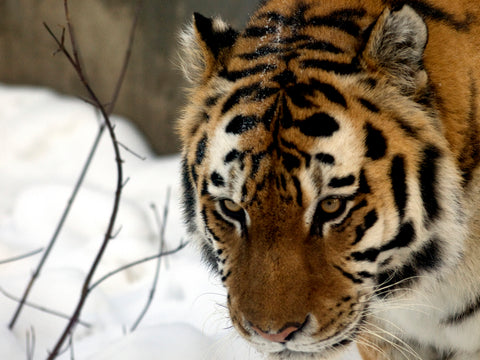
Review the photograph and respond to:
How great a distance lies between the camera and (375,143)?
5.69ft

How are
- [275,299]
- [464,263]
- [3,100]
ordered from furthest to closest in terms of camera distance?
[3,100] < [464,263] < [275,299]

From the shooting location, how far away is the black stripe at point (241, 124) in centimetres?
172

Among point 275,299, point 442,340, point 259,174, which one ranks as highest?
point 259,174

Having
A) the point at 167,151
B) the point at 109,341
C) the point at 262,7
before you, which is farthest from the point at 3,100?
the point at 262,7

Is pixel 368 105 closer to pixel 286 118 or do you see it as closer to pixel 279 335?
pixel 286 118

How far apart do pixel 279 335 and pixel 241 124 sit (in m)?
0.45

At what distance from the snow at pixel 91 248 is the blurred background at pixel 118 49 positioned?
4.5 inches

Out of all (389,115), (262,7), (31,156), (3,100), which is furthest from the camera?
(3,100)

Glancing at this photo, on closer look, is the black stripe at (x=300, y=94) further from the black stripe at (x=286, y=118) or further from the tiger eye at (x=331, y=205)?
the tiger eye at (x=331, y=205)

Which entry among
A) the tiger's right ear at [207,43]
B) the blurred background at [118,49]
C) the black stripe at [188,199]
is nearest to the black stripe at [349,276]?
the black stripe at [188,199]

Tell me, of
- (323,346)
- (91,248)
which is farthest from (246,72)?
(91,248)

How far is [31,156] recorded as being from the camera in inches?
173

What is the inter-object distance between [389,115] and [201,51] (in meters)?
0.49

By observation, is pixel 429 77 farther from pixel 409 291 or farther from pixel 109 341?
pixel 109 341
